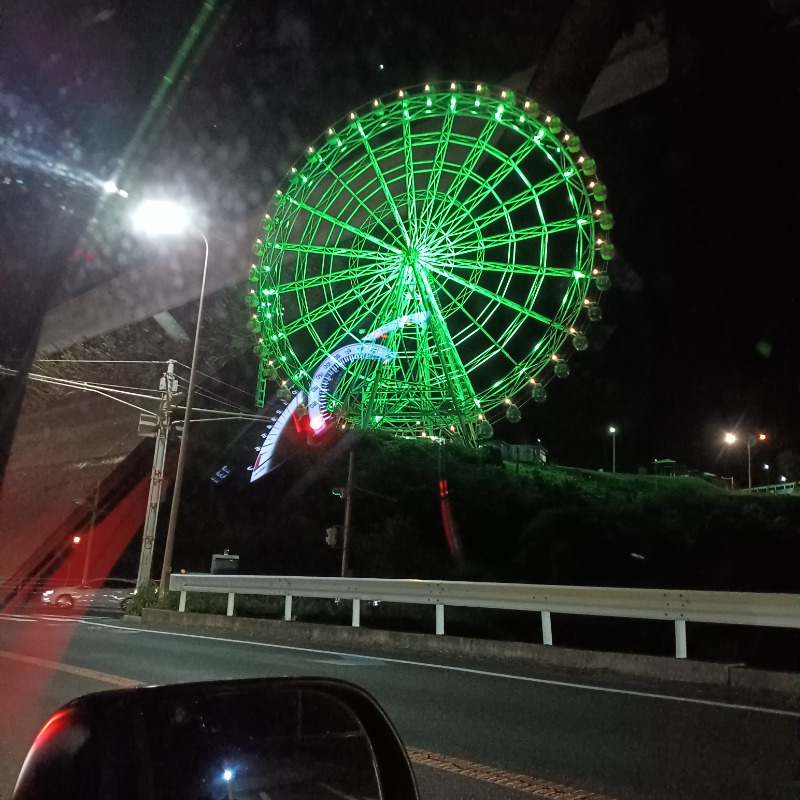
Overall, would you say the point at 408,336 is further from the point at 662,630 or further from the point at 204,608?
the point at 662,630

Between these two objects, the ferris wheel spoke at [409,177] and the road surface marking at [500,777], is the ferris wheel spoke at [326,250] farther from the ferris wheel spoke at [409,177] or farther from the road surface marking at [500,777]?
the road surface marking at [500,777]

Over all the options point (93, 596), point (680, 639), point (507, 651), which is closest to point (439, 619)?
point (507, 651)

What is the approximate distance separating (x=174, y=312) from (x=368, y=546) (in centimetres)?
1008

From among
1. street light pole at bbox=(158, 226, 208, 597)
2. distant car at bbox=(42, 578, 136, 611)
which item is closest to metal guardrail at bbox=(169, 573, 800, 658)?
street light pole at bbox=(158, 226, 208, 597)

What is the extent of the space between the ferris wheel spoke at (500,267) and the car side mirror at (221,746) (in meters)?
14.9

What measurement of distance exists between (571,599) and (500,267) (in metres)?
8.90

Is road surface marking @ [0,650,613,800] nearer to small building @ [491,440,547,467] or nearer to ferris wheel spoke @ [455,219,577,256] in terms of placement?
ferris wheel spoke @ [455,219,577,256]

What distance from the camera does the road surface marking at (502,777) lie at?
4410mm

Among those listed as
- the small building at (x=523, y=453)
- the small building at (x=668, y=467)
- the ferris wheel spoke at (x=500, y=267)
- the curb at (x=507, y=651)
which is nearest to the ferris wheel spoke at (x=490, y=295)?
the ferris wheel spoke at (x=500, y=267)

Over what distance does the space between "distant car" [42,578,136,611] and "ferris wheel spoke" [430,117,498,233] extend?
484 inches

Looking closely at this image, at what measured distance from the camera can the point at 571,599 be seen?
9.78 m

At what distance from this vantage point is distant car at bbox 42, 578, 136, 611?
21.7 metres

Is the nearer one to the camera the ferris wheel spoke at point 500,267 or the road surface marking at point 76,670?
the road surface marking at point 76,670

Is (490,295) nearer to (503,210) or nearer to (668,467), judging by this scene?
(503,210)
